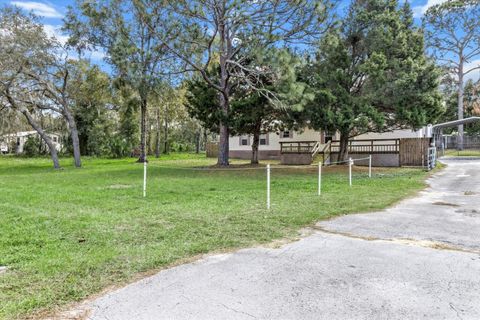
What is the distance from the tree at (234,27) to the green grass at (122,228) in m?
7.51

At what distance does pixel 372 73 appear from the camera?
47.8ft

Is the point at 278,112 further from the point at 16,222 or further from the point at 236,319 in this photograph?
the point at 236,319

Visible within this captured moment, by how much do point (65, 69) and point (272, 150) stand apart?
15.5 m

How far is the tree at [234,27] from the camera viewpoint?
1411 cm

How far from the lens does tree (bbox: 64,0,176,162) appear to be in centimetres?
1569

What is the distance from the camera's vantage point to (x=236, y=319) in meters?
2.65

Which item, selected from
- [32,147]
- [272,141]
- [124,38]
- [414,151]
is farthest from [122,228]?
[32,147]

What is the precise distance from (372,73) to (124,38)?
35.8 ft

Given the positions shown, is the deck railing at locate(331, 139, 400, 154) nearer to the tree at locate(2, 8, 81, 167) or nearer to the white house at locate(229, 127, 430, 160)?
the white house at locate(229, 127, 430, 160)

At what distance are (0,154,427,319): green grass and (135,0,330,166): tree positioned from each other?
7.51m

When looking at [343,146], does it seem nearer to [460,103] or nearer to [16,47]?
[16,47]

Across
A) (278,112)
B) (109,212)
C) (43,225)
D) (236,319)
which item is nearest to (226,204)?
(109,212)

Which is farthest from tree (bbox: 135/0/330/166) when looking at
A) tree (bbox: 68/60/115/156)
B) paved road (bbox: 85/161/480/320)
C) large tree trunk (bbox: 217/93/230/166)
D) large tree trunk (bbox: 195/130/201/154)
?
large tree trunk (bbox: 195/130/201/154)

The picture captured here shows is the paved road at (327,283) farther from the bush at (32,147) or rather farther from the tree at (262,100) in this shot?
the bush at (32,147)
